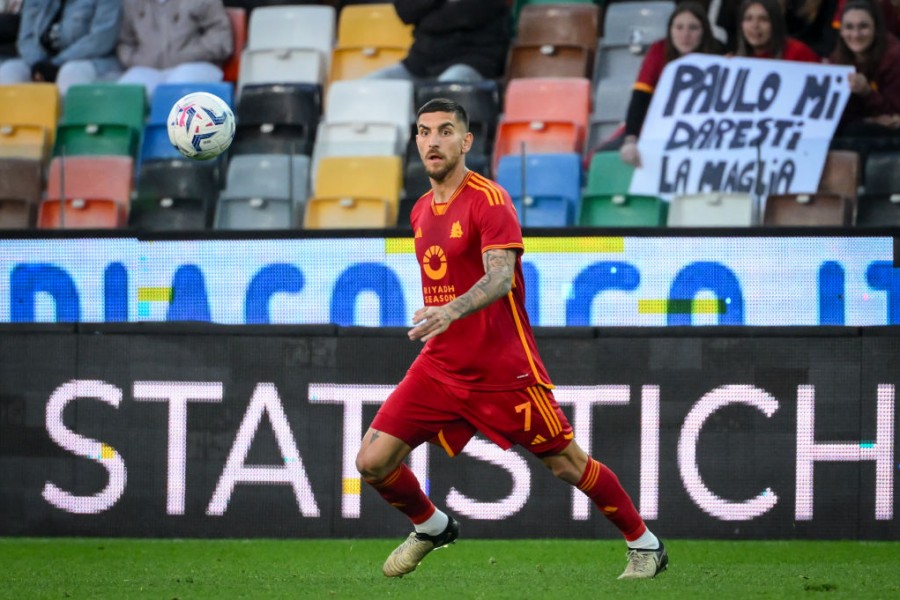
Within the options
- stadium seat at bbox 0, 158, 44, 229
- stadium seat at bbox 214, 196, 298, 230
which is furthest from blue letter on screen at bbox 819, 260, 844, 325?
stadium seat at bbox 0, 158, 44, 229

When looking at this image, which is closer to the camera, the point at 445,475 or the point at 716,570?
the point at 716,570

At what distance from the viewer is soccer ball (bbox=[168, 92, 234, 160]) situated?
25.2 ft

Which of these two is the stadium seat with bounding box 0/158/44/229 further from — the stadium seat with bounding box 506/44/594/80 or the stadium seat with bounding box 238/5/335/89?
the stadium seat with bounding box 506/44/594/80

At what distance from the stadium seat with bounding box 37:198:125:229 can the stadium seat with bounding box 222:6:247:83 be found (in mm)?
2504

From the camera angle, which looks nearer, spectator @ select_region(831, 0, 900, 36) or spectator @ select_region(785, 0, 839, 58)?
spectator @ select_region(831, 0, 900, 36)

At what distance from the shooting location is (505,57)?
12.4 metres

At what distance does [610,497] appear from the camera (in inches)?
241

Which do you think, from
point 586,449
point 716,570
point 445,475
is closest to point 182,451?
point 445,475

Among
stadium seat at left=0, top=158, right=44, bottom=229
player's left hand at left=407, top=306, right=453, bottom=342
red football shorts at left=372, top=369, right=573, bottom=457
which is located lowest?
red football shorts at left=372, top=369, right=573, bottom=457

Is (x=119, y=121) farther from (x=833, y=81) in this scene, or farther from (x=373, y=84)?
(x=833, y=81)

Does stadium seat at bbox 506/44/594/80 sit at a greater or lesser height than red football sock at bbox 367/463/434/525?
greater

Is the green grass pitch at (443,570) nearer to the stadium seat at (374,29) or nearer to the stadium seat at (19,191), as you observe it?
the stadium seat at (19,191)

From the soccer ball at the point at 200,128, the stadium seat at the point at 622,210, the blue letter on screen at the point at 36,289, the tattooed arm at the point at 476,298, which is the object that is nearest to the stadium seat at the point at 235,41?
the stadium seat at the point at 622,210

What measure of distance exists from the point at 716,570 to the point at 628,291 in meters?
2.22
